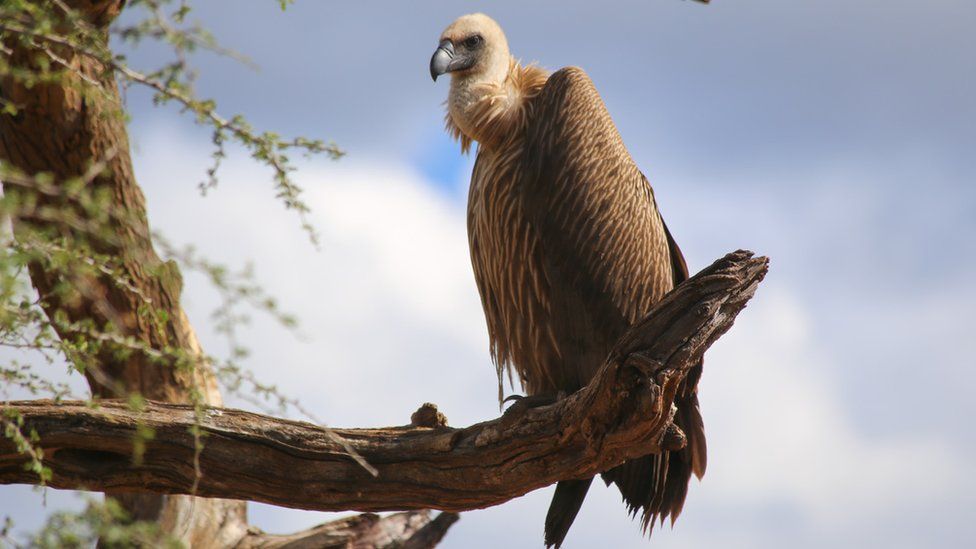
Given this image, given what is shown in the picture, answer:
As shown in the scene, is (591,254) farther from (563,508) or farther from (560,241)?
(563,508)

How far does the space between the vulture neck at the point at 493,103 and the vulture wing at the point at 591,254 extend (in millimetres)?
120

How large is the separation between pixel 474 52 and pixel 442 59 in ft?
0.68

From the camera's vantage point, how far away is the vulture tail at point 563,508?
509 centimetres

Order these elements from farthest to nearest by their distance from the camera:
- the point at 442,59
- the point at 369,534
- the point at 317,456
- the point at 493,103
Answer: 1. the point at 369,534
2. the point at 442,59
3. the point at 493,103
4. the point at 317,456

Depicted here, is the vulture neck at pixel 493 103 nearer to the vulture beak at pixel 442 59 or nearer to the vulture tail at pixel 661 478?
the vulture beak at pixel 442 59

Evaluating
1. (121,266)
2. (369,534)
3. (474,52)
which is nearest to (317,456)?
(121,266)

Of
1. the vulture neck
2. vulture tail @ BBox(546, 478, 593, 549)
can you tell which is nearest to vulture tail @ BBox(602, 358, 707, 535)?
vulture tail @ BBox(546, 478, 593, 549)

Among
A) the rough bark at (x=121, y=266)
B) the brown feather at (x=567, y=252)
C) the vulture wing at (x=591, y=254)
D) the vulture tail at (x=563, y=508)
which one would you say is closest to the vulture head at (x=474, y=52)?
the brown feather at (x=567, y=252)

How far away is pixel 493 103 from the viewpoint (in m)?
5.59

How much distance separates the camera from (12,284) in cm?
213

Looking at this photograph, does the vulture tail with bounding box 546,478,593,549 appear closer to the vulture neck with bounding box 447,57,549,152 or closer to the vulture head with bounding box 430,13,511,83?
→ the vulture neck with bounding box 447,57,549,152

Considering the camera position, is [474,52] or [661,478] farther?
[474,52]

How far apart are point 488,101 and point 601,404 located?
2182 mm

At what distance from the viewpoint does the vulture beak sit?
5.64 m
